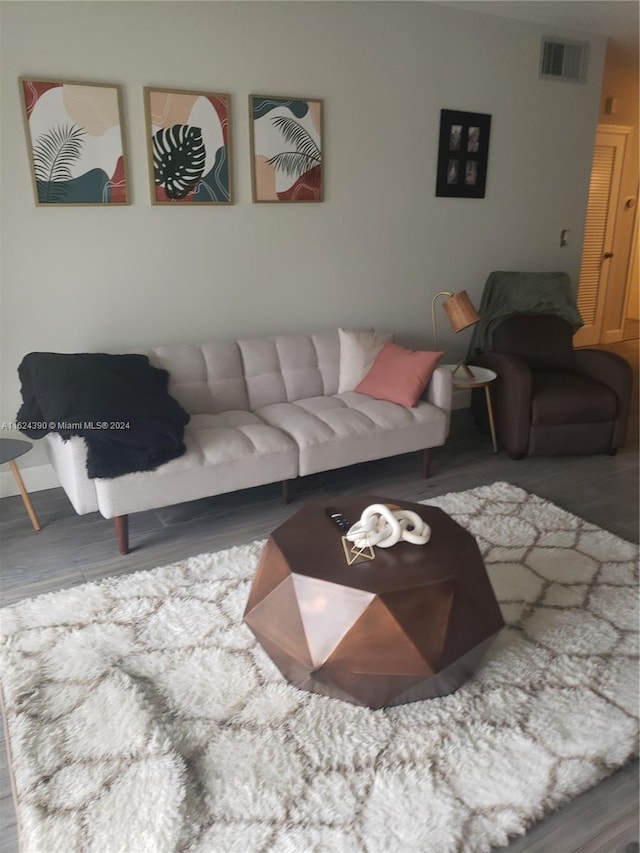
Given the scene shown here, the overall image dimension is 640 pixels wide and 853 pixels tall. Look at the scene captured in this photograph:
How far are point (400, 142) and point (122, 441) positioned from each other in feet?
8.80

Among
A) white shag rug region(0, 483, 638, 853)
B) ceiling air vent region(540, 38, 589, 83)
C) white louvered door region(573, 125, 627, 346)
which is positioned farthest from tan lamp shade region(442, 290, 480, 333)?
white louvered door region(573, 125, 627, 346)

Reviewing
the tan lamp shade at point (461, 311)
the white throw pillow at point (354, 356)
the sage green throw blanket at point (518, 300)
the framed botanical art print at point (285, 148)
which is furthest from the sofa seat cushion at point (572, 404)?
the framed botanical art print at point (285, 148)

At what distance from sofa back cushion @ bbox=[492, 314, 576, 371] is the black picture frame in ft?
3.16

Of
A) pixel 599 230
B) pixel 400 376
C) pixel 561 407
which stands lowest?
pixel 561 407

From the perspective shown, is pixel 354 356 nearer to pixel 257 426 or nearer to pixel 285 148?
pixel 257 426

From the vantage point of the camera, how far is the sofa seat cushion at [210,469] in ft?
8.52

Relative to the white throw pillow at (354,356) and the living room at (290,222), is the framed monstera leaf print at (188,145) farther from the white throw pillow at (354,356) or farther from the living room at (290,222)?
the white throw pillow at (354,356)

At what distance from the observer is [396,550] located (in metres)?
1.86

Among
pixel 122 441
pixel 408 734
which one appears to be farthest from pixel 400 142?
pixel 408 734

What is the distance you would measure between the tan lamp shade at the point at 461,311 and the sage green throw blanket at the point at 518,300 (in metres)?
0.78

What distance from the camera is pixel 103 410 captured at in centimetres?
262

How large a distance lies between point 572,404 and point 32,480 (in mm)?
3048

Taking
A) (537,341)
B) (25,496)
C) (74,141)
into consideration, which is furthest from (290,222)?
(25,496)

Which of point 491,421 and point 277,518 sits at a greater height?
point 491,421
